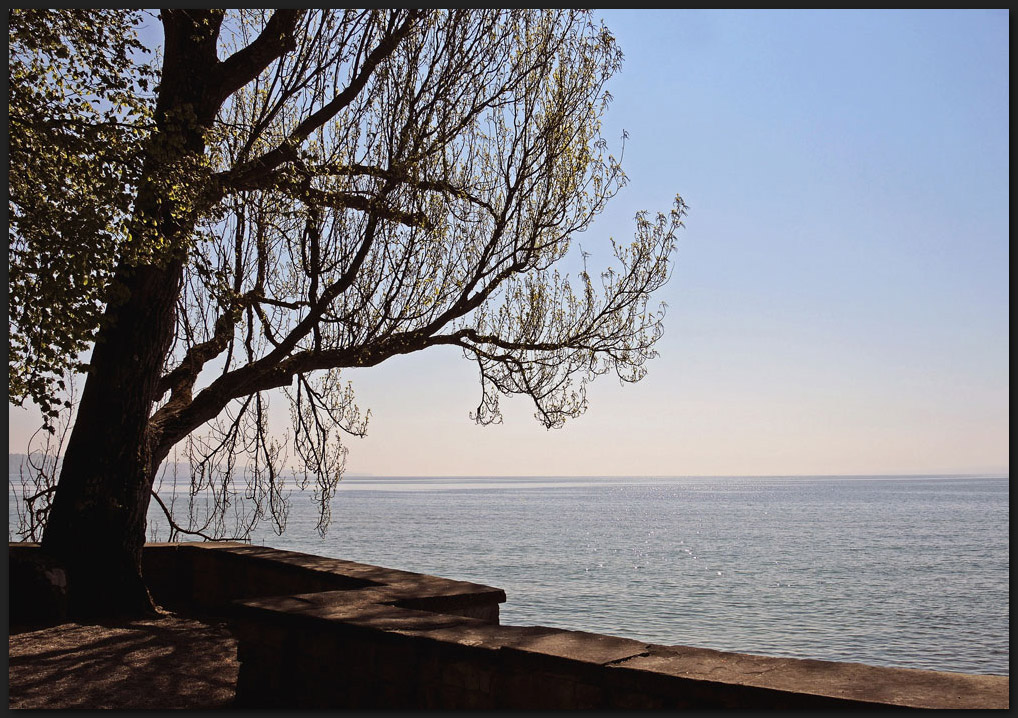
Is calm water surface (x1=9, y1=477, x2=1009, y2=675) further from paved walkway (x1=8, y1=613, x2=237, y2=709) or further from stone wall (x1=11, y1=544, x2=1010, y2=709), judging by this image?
stone wall (x1=11, y1=544, x2=1010, y2=709)

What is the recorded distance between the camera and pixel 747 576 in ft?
111

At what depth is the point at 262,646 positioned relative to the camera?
205 inches

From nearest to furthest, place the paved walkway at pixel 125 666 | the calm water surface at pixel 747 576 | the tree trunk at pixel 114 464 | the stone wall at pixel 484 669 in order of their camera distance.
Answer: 1. the stone wall at pixel 484 669
2. the paved walkway at pixel 125 666
3. the tree trunk at pixel 114 464
4. the calm water surface at pixel 747 576

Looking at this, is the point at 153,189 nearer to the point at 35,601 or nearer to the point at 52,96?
the point at 52,96

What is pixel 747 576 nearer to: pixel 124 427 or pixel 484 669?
pixel 124 427

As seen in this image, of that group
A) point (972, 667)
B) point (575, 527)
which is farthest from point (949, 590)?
point (575, 527)

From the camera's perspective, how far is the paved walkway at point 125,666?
5484mm

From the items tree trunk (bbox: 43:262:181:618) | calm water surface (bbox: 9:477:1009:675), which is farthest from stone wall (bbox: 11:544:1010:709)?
calm water surface (bbox: 9:477:1009:675)

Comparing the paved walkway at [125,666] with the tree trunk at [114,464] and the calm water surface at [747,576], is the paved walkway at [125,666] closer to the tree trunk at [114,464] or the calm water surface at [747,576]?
the tree trunk at [114,464]

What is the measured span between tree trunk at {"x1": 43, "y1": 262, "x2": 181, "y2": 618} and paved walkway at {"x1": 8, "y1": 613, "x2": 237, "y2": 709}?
0.61 m

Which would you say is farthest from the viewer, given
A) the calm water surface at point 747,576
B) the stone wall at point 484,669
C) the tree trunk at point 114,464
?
the calm water surface at point 747,576

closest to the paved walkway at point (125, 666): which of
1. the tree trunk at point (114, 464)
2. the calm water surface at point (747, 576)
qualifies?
the tree trunk at point (114, 464)

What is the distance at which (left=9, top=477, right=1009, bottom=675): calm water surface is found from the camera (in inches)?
836

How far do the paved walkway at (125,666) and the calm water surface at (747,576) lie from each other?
14.2 meters
